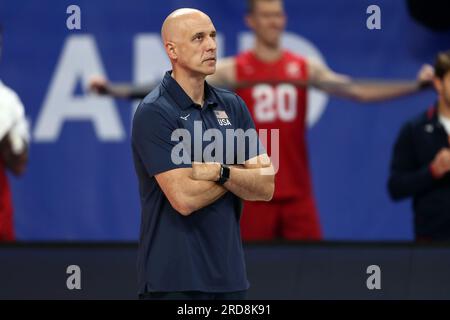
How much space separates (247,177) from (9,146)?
376 cm

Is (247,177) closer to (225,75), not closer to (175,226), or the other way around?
(175,226)

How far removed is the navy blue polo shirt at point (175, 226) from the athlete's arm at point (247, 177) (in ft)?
0.26

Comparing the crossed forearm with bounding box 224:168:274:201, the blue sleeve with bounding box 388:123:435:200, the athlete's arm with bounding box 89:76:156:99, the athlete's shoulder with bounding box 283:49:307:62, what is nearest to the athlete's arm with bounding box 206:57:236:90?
the athlete's shoulder with bounding box 283:49:307:62

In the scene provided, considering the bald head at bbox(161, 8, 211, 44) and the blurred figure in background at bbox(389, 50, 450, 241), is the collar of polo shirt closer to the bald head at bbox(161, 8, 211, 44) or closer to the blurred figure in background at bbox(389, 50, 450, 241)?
the bald head at bbox(161, 8, 211, 44)

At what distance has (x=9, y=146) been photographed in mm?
7801

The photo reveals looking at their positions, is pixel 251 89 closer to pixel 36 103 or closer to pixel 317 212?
pixel 317 212

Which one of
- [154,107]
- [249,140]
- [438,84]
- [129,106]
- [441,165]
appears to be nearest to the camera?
[154,107]


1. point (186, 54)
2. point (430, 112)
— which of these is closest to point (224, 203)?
point (186, 54)

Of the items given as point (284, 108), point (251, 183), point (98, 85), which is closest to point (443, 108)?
point (284, 108)

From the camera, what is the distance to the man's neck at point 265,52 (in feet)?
26.0

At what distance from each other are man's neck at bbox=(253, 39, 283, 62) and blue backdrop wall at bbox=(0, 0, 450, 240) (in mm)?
105

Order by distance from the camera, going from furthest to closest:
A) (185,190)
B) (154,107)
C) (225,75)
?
(225,75), (154,107), (185,190)

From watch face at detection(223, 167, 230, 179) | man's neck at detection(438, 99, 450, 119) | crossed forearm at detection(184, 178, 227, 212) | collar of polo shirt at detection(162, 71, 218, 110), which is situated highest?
man's neck at detection(438, 99, 450, 119)

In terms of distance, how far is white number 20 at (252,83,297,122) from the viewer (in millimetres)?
7797
